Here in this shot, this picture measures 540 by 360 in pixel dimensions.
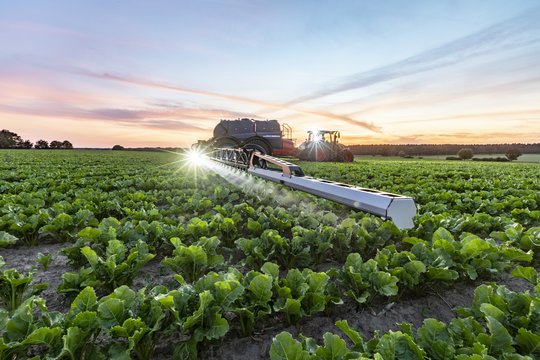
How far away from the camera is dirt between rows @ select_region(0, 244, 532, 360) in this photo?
1907mm

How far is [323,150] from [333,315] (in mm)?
22975

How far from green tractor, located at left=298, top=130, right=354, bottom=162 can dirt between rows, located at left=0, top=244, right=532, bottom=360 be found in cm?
2205

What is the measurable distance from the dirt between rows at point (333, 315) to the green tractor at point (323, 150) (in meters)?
22.0

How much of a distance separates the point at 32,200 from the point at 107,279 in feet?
11.4

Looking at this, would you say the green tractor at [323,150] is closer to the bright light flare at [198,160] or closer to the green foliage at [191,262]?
the bright light flare at [198,160]

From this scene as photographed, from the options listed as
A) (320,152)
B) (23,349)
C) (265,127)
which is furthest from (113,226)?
(320,152)

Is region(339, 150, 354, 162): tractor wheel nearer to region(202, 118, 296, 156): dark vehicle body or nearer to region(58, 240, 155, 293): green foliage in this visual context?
region(202, 118, 296, 156): dark vehicle body

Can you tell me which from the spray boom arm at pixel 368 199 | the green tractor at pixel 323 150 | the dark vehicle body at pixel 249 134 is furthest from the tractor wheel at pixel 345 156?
the spray boom arm at pixel 368 199

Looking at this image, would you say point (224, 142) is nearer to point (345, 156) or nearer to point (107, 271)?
point (345, 156)

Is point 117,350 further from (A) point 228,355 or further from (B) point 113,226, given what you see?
(B) point 113,226

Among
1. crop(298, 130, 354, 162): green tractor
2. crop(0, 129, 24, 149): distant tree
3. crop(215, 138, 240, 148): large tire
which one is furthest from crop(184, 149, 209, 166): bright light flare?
crop(0, 129, 24, 149): distant tree

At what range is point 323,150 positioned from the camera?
24.7 m

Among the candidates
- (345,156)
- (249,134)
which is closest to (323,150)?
(345,156)

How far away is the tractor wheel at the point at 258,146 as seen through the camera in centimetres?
1576
